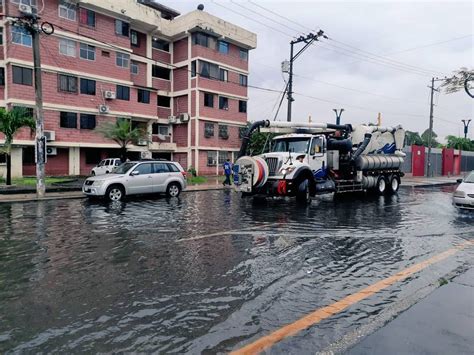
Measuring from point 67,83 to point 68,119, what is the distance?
2.82m

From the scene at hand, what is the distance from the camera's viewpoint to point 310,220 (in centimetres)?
1064

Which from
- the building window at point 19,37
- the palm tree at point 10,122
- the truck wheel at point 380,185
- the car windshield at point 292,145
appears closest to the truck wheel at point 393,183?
the truck wheel at point 380,185

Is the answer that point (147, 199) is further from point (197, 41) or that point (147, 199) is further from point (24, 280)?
point (197, 41)

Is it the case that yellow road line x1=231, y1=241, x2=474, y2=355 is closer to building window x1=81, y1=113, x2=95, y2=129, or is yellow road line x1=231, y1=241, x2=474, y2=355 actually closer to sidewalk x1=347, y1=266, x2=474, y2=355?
sidewalk x1=347, y1=266, x2=474, y2=355

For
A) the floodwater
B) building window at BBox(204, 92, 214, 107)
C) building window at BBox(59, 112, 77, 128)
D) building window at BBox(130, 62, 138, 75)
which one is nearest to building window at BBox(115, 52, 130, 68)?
building window at BBox(130, 62, 138, 75)

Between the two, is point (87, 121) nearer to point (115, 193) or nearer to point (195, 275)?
point (115, 193)

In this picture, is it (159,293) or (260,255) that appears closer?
(159,293)

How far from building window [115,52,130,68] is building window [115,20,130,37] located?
1785 mm

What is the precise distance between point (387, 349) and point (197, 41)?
120 ft

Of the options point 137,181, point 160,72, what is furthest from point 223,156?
point 137,181

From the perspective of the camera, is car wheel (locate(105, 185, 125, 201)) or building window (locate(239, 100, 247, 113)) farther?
building window (locate(239, 100, 247, 113))

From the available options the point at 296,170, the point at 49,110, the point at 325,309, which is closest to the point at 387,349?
the point at 325,309

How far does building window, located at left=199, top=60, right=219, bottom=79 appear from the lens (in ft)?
121

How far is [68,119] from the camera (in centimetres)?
2994
